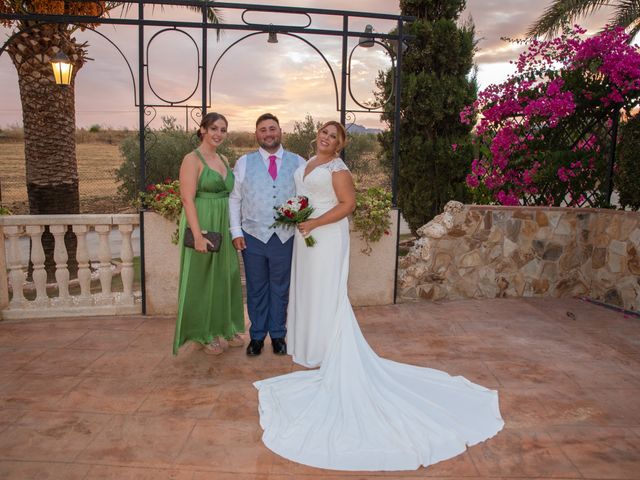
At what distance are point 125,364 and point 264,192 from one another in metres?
1.82

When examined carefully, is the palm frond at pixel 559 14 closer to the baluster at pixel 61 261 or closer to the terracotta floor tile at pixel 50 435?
the baluster at pixel 61 261

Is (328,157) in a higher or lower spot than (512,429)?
higher

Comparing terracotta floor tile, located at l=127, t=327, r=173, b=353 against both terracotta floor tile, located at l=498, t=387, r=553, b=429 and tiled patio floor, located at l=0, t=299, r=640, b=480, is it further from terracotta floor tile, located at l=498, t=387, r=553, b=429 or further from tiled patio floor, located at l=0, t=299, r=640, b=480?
terracotta floor tile, located at l=498, t=387, r=553, b=429

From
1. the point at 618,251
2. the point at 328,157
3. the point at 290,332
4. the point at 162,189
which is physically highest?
the point at 328,157

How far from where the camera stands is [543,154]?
6.61m

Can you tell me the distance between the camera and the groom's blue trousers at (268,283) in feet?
13.9

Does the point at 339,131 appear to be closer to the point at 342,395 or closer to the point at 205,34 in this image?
Answer: the point at 342,395

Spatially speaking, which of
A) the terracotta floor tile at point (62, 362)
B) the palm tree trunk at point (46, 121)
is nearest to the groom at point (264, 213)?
the terracotta floor tile at point (62, 362)

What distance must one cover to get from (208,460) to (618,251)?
522 centimetres

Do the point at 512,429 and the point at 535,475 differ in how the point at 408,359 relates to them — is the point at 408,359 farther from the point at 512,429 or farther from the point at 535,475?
the point at 535,475

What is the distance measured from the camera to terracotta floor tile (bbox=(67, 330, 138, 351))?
180 inches

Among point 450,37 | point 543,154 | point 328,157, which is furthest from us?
point 450,37

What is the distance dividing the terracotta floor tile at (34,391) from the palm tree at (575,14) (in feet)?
43.9

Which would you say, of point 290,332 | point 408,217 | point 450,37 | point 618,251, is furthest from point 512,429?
point 450,37
